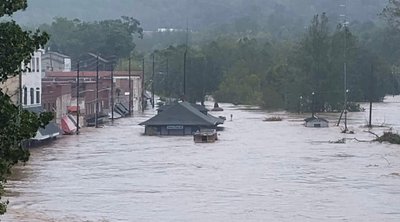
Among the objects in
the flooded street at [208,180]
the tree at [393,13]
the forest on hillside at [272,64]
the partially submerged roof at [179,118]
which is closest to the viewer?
the flooded street at [208,180]

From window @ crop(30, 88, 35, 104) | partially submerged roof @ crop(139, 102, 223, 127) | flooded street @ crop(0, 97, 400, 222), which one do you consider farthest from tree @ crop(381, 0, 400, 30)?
window @ crop(30, 88, 35, 104)

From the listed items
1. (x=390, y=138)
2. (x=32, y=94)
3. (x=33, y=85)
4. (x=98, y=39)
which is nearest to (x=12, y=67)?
(x=390, y=138)

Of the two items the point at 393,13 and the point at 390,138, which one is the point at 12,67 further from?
the point at 393,13

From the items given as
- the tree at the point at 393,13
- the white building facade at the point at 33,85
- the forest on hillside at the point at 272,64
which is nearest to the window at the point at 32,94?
the white building facade at the point at 33,85

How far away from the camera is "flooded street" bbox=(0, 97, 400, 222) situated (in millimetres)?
24062

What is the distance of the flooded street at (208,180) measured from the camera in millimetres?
24062

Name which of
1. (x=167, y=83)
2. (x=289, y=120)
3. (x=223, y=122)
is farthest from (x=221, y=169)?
(x=167, y=83)

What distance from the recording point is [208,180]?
3080 cm

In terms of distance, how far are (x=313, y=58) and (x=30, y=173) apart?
4765 cm

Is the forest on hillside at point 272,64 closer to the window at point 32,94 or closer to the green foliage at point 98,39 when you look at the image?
the green foliage at point 98,39

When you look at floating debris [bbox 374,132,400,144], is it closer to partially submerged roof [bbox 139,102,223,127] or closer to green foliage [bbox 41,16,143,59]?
partially submerged roof [bbox 139,102,223,127]

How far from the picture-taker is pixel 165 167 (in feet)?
115

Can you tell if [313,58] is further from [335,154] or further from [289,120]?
[335,154]

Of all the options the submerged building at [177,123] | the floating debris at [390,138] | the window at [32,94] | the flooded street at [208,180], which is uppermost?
the window at [32,94]
